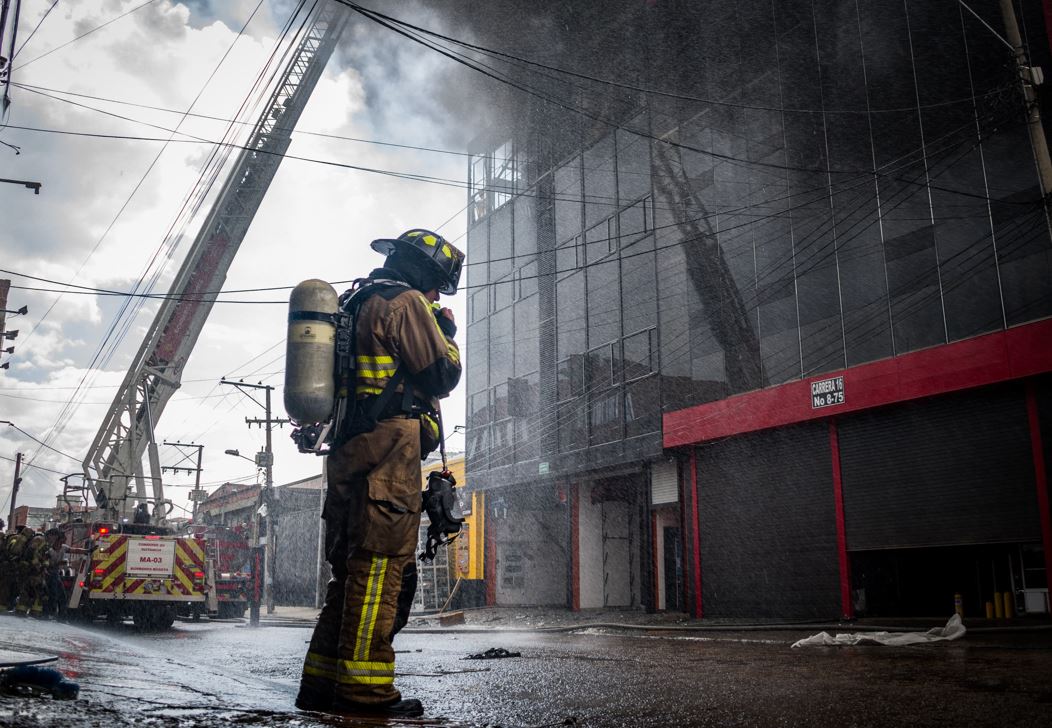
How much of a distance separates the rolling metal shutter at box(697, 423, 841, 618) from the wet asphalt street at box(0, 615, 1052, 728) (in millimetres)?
8931

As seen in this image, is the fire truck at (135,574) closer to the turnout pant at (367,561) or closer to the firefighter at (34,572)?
the firefighter at (34,572)

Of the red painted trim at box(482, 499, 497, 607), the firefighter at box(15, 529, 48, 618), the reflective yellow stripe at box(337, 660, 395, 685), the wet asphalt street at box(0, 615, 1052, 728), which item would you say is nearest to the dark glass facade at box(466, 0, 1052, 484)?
the red painted trim at box(482, 499, 497, 607)

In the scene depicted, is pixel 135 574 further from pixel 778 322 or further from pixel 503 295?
pixel 503 295

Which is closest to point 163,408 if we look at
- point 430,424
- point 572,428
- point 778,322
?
point 572,428

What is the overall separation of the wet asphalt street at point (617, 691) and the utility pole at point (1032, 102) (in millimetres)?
6655

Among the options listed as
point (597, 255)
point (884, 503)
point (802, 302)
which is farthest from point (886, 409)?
point (597, 255)

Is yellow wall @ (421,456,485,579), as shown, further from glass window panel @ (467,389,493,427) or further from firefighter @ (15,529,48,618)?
firefighter @ (15,529,48,618)

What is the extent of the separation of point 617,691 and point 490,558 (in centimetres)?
2283

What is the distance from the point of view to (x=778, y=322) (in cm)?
1723

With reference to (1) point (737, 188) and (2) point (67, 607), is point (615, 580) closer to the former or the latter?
(1) point (737, 188)

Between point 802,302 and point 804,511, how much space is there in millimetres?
4498

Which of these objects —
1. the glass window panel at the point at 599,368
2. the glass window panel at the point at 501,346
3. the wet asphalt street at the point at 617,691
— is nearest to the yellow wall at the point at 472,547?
the glass window panel at the point at 501,346

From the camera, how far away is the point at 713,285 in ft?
61.2

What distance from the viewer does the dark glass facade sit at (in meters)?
14.4
